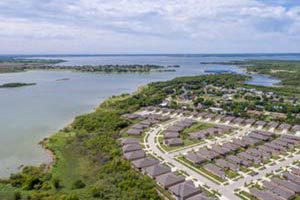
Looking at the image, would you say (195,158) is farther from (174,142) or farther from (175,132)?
(175,132)

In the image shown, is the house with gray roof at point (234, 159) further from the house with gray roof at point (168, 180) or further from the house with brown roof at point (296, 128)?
the house with brown roof at point (296, 128)

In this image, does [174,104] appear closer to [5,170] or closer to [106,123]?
[106,123]

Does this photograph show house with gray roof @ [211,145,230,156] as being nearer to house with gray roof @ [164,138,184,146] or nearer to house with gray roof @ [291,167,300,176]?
house with gray roof @ [164,138,184,146]

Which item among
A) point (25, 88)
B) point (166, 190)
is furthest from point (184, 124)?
point (25, 88)

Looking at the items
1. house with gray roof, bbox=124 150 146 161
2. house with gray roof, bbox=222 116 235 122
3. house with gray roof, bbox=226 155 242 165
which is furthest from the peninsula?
house with gray roof, bbox=222 116 235 122

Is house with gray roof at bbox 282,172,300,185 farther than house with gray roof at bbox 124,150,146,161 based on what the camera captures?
No
